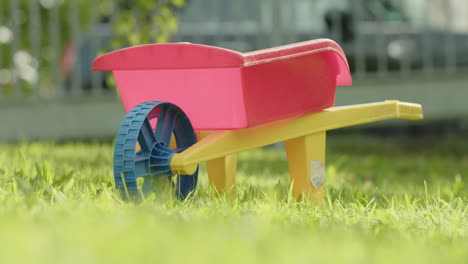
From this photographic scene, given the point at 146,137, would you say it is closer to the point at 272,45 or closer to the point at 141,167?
the point at 141,167

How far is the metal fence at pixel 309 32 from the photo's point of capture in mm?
5855

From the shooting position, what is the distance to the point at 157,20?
4.41 metres

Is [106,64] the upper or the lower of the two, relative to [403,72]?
upper

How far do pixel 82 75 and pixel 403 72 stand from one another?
298 cm

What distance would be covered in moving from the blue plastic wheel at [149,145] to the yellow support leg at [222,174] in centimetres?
14

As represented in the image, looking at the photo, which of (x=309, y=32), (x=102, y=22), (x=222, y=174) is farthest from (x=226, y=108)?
(x=102, y=22)

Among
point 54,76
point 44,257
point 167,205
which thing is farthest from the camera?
point 54,76

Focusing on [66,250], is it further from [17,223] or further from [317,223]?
[317,223]

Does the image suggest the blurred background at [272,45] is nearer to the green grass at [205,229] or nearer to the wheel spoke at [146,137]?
the green grass at [205,229]

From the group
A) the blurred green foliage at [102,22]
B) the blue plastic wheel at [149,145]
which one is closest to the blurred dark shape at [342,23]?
the blurred green foliage at [102,22]

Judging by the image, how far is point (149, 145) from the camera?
2.08 metres

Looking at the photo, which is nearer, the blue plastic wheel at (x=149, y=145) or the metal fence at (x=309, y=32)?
the blue plastic wheel at (x=149, y=145)

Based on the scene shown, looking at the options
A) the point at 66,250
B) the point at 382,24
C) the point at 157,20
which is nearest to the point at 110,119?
the point at 157,20

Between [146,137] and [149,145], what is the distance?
3 centimetres
